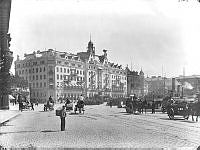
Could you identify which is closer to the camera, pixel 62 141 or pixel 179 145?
pixel 179 145

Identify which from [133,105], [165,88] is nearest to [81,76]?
[165,88]

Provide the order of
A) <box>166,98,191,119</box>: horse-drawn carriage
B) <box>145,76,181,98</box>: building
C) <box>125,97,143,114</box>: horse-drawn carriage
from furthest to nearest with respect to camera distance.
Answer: <box>145,76,181,98</box>: building, <box>125,97,143,114</box>: horse-drawn carriage, <box>166,98,191,119</box>: horse-drawn carriage

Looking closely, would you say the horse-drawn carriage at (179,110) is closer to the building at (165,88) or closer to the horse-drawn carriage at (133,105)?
the horse-drawn carriage at (133,105)

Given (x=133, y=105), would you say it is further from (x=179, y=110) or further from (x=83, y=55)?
(x=83, y=55)

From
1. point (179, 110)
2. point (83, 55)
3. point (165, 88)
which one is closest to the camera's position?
point (179, 110)

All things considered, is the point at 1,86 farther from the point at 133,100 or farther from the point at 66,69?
the point at 66,69

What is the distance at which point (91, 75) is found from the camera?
10425cm

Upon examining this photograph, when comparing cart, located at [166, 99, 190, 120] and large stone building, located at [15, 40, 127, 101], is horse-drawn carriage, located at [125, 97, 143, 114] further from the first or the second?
large stone building, located at [15, 40, 127, 101]

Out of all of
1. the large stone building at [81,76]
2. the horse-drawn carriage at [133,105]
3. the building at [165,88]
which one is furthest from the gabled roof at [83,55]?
the horse-drawn carriage at [133,105]

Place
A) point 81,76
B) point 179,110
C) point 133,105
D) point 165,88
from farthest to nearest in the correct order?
1. point 81,76
2. point 165,88
3. point 133,105
4. point 179,110

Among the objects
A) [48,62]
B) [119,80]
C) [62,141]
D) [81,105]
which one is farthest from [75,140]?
[119,80]

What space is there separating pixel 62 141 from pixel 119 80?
11143 centimetres

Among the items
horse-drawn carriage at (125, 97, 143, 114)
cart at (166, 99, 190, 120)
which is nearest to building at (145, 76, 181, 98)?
horse-drawn carriage at (125, 97, 143, 114)

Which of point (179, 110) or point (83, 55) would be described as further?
point (83, 55)
